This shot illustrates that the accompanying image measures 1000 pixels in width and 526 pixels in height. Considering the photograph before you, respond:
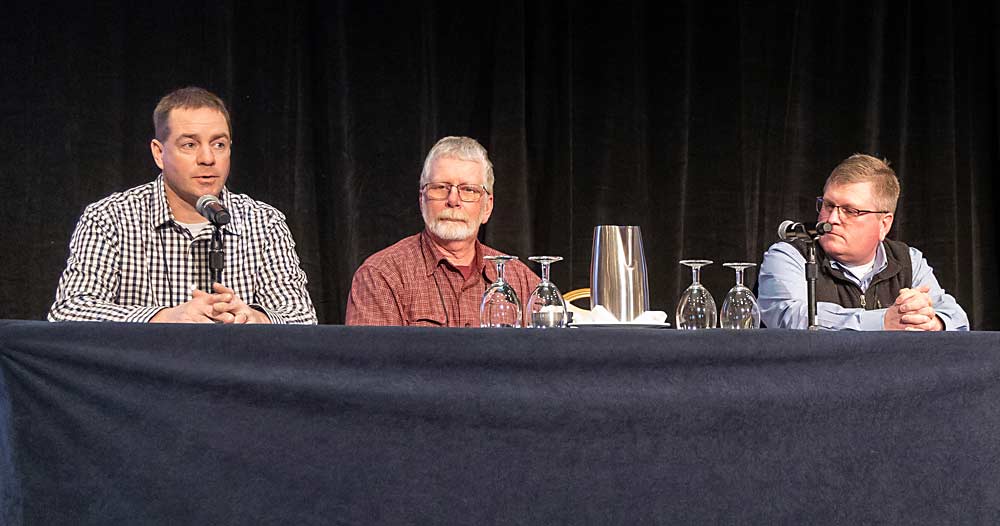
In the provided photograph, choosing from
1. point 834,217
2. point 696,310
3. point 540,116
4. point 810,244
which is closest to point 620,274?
point 696,310

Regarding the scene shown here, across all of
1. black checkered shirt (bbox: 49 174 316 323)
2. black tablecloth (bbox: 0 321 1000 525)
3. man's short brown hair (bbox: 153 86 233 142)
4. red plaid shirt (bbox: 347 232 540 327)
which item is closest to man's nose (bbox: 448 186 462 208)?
red plaid shirt (bbox: 347 232 540 327)

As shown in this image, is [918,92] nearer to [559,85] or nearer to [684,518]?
[559,85]

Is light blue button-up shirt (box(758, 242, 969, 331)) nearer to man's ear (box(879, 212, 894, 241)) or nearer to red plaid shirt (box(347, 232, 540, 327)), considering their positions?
man's ear (box(879, 212, 894, 241))

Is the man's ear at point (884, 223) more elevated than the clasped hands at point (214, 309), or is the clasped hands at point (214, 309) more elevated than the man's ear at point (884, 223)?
the man's ear at point (884, 223)

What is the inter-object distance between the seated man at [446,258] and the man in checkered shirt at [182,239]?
253 mm

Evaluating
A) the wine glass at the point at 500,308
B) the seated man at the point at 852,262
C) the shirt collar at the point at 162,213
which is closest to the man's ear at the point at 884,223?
the seated man at the point at 852,262

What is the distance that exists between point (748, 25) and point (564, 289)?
1335 mm

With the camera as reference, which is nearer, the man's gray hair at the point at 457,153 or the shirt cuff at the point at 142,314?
the shirt cuff at the point at 142,314

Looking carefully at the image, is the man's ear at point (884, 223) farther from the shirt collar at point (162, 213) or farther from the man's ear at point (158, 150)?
the man's ear at point (158, 150)

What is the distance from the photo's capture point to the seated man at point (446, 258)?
2.92m

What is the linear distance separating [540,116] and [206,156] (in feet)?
4.92

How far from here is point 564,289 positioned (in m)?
4.03

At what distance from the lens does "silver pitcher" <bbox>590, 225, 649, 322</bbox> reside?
7.42 ft

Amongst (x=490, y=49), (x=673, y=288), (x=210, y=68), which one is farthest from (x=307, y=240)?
(x=673, y=288)
